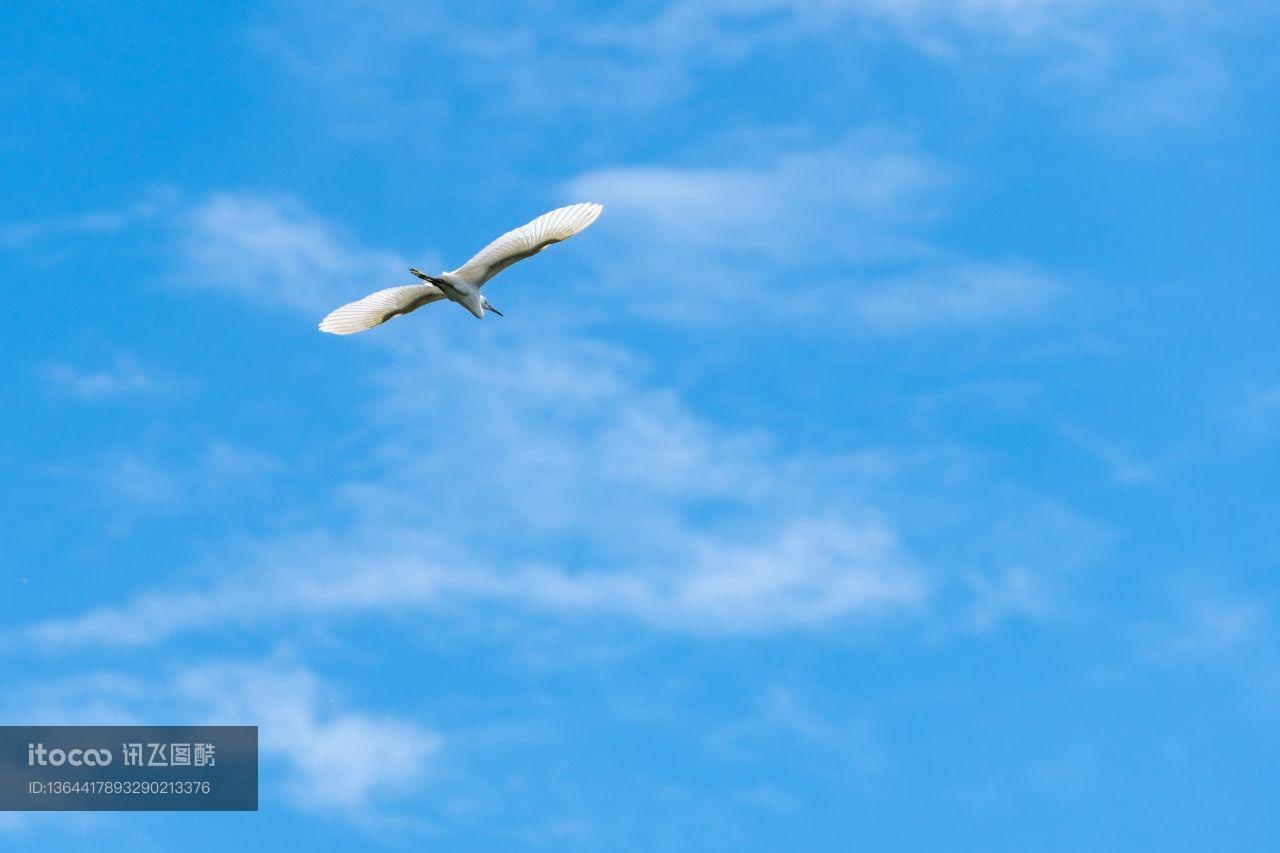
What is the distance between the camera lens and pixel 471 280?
65500mm

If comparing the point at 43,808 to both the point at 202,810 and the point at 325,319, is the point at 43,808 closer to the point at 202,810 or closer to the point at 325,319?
the point at 202,810

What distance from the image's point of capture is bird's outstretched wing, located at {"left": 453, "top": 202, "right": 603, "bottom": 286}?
208 feet

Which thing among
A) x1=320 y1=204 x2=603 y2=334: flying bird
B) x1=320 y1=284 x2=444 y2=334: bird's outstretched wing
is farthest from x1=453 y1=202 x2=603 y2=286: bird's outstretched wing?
x1=320 y1=284 x2=444 y2=334: bird's outstretched wing

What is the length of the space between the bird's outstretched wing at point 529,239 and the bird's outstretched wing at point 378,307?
7.75 ft

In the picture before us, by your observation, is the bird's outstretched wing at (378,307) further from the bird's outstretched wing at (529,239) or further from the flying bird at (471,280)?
the bird's outstretched wing at (529,239)

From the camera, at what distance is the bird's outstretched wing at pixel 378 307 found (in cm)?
6719

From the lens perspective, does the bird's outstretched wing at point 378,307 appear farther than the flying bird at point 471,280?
Yes

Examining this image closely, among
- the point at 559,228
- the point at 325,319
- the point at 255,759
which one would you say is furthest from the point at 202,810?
the point at 559,228

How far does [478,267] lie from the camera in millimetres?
64875

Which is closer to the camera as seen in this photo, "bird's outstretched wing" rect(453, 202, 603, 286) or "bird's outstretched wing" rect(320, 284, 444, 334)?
"bird's outstretched wing" rect(453, 202, 603, 286)

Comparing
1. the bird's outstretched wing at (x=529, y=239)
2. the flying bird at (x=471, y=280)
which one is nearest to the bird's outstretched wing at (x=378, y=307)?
the flying bird at (x=471, y=280)

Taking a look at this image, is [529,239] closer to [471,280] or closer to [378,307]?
[471,280]

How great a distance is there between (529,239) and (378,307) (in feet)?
25.1

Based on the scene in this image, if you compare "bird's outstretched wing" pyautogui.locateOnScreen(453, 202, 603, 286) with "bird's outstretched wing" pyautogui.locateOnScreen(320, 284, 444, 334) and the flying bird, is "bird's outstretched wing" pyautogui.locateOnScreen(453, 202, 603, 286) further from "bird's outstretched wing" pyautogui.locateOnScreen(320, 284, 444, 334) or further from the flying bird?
"bird's outstretched wing" pyautogui.locateOnScreen(320, 284, 444, 334)
